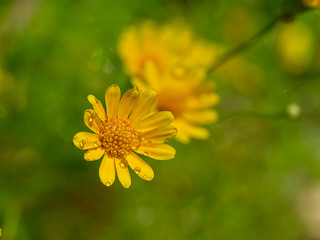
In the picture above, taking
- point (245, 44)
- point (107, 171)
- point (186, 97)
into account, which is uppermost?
point (245, 44)

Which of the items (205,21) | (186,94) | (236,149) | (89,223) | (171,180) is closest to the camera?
(186,94)

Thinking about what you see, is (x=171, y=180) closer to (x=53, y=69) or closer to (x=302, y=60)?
(x=53, y=69)

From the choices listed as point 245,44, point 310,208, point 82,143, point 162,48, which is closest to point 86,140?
point 82,143

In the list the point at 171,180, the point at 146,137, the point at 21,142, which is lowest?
the point at 146,137

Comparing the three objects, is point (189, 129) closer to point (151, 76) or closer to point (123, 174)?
point (151, 76)

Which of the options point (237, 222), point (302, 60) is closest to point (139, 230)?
point (237, 222)

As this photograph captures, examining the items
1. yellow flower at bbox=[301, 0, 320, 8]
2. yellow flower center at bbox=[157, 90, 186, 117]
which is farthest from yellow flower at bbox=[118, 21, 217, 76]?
yellow flower at bbox=[301, 0, 320, 8]

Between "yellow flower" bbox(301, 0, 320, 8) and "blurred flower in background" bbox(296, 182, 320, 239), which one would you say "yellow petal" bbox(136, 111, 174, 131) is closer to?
"yellow flower" bbox(301, 0, 320, 8)
